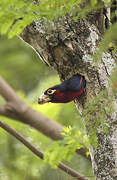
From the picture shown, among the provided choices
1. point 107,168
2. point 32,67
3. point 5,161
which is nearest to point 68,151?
point 107,168

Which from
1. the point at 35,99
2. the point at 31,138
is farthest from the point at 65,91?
the point at 31,138

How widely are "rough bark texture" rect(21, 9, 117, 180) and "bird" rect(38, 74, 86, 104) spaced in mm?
29

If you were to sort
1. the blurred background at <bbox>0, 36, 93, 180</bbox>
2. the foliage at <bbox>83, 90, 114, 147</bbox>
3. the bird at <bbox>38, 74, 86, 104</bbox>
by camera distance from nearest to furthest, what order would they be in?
the foliage at <bbox>83, 90, 114, 147</bbox>
the bird at <bbox>38, 74, 86, 104</bbox>
the blurred background at <bbox>0, 36, 93, 180</bbox>

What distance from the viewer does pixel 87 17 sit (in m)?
1.82

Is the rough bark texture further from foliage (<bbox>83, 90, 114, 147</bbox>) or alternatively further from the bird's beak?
the bird's beak

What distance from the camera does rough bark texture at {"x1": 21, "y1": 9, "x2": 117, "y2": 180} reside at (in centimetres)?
175

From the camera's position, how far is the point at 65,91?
180cm

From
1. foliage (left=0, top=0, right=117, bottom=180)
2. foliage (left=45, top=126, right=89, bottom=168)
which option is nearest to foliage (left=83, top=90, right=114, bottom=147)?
foliage (left=0, top=0, right=117, bottom=180)

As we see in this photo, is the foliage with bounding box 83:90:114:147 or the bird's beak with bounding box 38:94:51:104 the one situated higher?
the bird's beak with bounding box 38:94:51:104

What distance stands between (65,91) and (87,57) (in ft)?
0.54

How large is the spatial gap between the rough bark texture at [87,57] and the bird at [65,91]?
0.03 meters

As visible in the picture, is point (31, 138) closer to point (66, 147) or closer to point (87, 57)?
point (66, 147)

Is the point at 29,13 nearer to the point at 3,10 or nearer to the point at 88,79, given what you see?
the point at 3,10

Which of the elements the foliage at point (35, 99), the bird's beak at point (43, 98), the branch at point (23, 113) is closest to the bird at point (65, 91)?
the bird's beak at point (43, 98)
